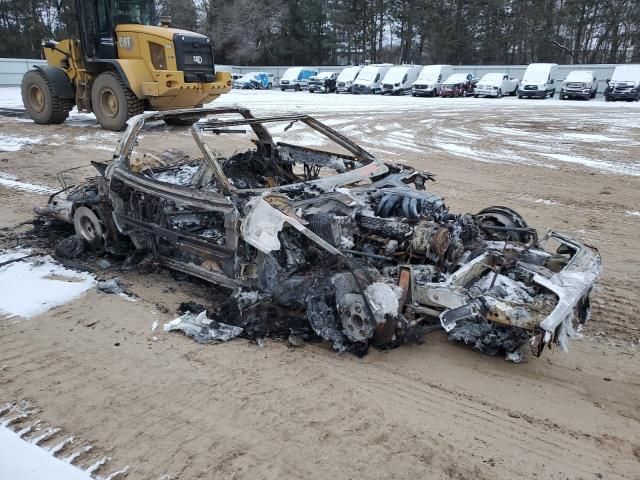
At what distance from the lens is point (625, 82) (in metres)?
25.4

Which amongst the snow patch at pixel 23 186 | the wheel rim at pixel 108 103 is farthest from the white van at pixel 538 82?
the snow patch at pixel 23 186

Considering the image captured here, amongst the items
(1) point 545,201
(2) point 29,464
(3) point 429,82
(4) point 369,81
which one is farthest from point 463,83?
(2) point 29,464

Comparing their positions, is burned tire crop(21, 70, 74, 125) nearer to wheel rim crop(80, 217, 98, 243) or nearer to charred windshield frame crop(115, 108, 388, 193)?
wheel rim crop(80, 217, 98, 243)

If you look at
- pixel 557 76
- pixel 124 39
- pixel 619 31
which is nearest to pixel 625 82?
pixel 557 76

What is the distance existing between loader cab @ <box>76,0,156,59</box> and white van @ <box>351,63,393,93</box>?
18648mm

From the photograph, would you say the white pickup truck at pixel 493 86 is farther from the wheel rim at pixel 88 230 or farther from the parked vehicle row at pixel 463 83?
the wheel rim at pixel 88 230

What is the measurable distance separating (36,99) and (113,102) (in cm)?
324

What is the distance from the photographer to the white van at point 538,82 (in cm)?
2775

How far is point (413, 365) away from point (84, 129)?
1311 centimetres

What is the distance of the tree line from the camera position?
4012 cm

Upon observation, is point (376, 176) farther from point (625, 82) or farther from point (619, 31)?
point (619, 31)

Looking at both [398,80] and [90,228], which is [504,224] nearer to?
[90,228]

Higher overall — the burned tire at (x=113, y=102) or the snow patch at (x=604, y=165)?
the burned tire at (x=113, y=102)

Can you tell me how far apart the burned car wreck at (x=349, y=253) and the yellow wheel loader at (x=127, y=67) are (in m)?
8.07
